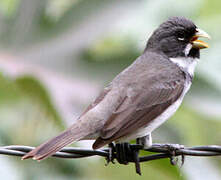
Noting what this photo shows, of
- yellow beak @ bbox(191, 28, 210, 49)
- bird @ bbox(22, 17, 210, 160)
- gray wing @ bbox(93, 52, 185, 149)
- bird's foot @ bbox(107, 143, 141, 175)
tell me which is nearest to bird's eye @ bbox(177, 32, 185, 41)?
bird @ bbox(22, 17, 210, 160)

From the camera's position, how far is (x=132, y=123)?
6082mm

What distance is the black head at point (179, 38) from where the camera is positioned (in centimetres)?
717

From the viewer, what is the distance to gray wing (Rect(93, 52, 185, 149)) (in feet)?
19.5

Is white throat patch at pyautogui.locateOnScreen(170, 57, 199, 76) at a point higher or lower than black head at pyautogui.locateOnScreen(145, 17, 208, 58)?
lower

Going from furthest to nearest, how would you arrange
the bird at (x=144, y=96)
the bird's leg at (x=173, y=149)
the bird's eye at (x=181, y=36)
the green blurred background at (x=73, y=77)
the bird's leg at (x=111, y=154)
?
the green blurred background at (x=73, y=77)
the bird's eye at (x=181, y=36)
the bird's leg at (x=111, y=154)
the bird at (x=144, y=96)
the bird's leg at (x=173, y=149)

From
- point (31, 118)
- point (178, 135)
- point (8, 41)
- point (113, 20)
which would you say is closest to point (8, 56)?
point (8, 41)

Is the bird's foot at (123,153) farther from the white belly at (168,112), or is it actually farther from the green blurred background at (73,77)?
the green blurred background at (73,77)

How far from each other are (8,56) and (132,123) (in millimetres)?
2954

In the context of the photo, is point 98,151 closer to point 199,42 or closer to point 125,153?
point 125,153

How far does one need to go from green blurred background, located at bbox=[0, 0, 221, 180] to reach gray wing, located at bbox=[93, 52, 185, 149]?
0.98 m

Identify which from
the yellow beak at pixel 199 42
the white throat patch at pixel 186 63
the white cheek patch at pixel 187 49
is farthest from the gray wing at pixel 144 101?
the yellow beak at pixel 199 42

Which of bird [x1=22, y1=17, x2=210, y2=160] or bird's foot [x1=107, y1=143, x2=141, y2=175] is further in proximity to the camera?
bird's foot [x1=107, y1=143, x2=141, y2=175]

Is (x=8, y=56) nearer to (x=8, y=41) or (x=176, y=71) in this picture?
(x=8, y=41)

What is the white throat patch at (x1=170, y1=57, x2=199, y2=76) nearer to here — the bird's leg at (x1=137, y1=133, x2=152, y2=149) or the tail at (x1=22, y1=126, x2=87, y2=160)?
the bird's leg at (x1=137, y1=133, x2=152, y2=149)
